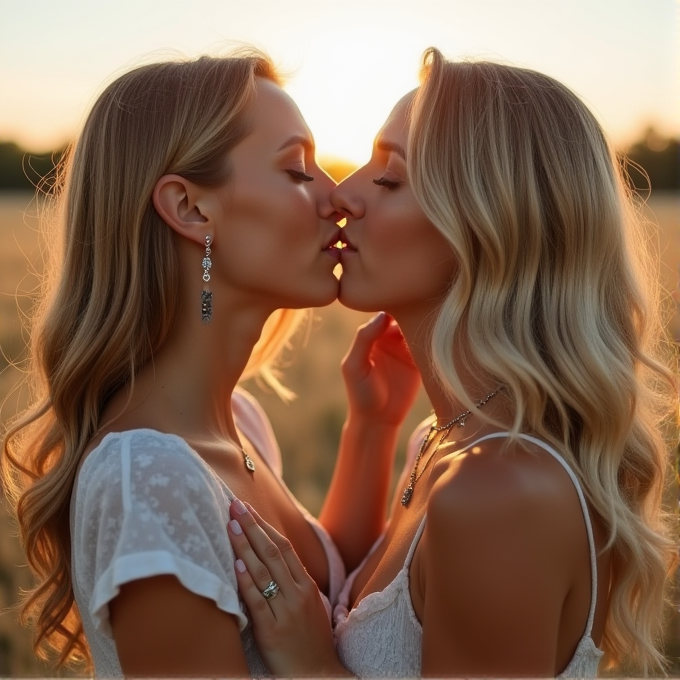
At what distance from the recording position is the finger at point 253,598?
268 centimetres

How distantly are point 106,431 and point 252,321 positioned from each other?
0.75 metres

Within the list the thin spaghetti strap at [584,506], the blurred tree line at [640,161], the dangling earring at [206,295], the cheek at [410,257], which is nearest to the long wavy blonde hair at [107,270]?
the dangling earring at [206,295]

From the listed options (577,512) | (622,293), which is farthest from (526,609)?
(622,293)

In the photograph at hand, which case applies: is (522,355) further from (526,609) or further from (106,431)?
(106,431)

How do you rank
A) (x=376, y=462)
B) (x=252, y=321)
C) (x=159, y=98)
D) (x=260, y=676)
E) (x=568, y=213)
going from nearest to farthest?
1. (x=260, y=676)
2. (x=568, y=213)
3. (x=159, y=98)
4. (x=252, y=321)
5. (x=376, y=462)

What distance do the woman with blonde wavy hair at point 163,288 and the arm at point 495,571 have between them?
50 cm

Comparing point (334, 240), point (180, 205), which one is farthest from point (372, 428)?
point (180, 205)

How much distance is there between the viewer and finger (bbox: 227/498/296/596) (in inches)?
106

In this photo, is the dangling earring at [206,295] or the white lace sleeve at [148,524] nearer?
the white lace sleeve at [148,524]

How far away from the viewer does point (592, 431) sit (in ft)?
9.34

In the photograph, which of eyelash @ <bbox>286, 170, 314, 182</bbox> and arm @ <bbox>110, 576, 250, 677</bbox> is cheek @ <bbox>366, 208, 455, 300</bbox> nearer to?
eyelash @ <bbox>286, 170, 314, 182</bbox>

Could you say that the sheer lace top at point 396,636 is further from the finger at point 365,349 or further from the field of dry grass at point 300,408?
the field of dry grass at point 300,408

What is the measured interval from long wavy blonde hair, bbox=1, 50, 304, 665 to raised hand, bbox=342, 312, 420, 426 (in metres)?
1.16

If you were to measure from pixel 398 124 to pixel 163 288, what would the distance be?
1.08 meters
